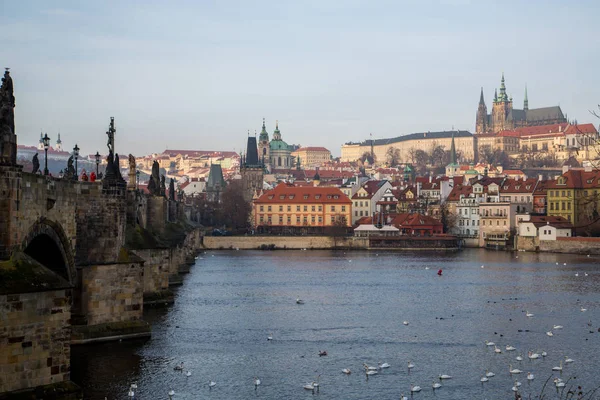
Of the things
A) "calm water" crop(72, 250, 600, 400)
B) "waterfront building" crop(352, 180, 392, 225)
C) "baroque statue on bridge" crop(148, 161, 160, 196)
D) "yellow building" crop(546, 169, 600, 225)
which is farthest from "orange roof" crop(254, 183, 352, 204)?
"baroque statue on bridge" crop(148, 161, 160, 196)

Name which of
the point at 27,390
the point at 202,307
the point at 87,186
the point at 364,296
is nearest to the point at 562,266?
the point at 364,296

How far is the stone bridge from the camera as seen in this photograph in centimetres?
1873

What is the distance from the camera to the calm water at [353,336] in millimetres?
26266

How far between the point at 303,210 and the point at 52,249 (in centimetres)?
8998

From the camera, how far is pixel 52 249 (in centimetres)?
2505

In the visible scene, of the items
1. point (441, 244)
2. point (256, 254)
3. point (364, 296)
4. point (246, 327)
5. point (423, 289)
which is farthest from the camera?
point (441, 244)

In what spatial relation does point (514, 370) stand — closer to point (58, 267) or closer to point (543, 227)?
point (58, 267)

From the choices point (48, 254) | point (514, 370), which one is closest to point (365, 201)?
point (514, 370)

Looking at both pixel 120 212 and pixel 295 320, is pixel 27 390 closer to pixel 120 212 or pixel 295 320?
pixel 120 212

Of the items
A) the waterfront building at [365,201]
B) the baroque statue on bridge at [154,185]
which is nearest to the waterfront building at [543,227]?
the waterfront building at [365,201]

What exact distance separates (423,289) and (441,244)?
4536cm

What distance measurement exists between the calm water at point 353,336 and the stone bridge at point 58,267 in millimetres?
1520

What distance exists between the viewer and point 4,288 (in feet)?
60.2

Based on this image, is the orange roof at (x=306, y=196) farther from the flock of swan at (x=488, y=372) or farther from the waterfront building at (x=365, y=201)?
the flock of swan at (x=488, y=372)
